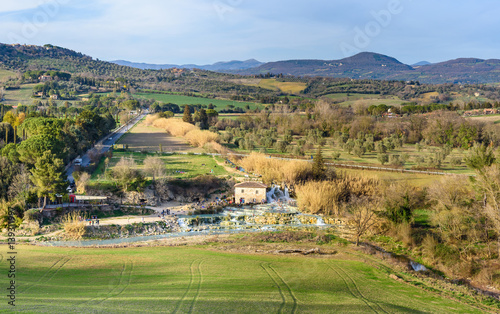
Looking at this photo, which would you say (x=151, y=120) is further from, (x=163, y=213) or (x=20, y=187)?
(x=163, y=213)

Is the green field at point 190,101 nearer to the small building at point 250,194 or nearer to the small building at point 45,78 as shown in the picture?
the small building at point 45,78

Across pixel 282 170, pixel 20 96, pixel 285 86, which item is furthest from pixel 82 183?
pixel 285 86

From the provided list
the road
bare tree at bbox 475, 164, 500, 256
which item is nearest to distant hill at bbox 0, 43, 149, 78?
the road

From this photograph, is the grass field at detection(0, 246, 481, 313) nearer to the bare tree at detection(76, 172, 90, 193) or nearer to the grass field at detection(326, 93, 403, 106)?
the bare tree at detection(76, 172, 90, 193)

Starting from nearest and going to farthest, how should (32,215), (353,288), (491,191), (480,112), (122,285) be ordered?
1. (122,285)
2. (353,288)
3. (491,191)
4. (32,215)
5. (480,112)

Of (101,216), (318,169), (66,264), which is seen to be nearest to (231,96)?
(318,169)

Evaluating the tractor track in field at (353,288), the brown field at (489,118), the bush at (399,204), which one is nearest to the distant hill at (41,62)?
the brown field at (489,118)
